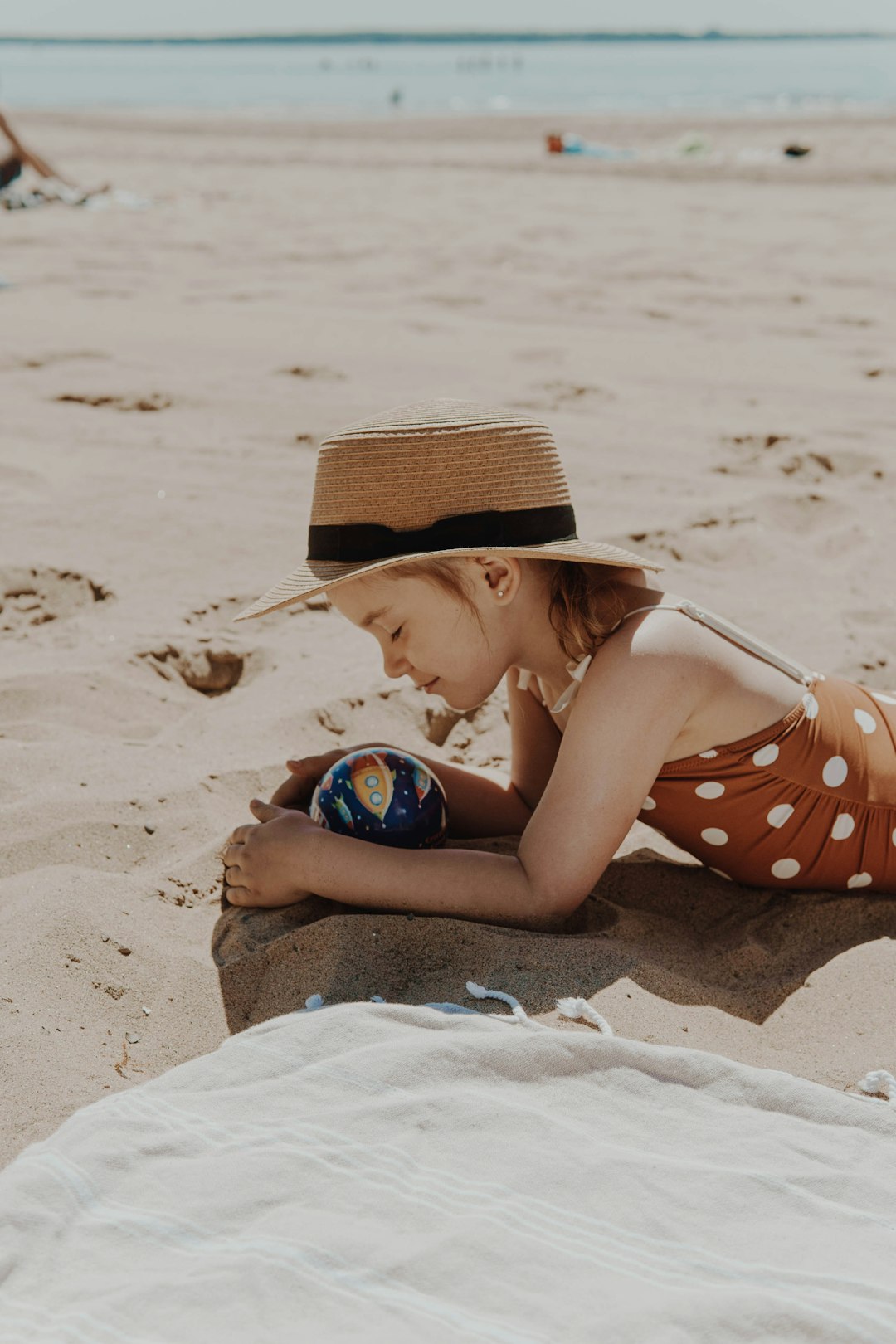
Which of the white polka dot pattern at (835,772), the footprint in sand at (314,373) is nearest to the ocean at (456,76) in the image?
the footprint in sand at (314,373)

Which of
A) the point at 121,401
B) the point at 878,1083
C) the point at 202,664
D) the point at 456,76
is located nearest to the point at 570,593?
the point at 878,1083

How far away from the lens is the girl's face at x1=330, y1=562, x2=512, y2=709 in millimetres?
2229

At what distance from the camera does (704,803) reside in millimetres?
2436

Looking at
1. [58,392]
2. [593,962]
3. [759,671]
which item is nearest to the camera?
[593,962]

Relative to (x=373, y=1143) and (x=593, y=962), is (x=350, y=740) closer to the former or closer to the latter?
(x=593, y=962)

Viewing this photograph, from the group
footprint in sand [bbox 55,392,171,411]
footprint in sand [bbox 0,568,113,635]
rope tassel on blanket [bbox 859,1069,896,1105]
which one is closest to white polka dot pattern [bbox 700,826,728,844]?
rope tassel on blanket [bbox 859,1069,896,1105]

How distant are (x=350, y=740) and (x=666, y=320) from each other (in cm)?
502

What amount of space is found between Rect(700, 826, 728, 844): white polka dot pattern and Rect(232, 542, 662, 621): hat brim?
0.54m

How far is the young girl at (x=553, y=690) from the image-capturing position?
2.18m

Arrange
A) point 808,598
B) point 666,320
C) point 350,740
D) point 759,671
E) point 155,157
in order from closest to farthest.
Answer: point 759,671 < point 350,740 < point 808,598 < point 666,320 < point 155,157

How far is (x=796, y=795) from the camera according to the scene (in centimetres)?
244

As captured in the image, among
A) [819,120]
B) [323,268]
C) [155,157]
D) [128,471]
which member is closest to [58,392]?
[128,471]

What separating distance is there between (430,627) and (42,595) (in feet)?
6.34

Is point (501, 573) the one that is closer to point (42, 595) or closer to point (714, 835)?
point (714, 835)
